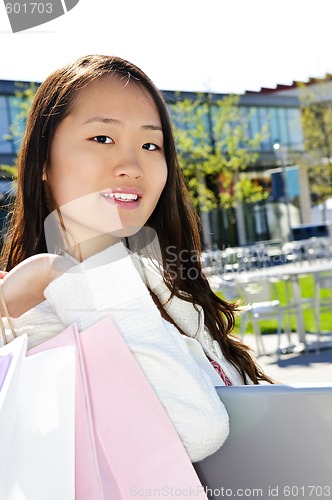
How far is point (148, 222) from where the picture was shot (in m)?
1.75

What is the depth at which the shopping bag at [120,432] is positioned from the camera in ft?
3.66

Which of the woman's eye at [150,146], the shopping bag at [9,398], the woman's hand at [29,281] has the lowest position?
the shopping bag at [9,398]

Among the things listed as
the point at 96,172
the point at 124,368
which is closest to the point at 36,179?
the point at 96,172

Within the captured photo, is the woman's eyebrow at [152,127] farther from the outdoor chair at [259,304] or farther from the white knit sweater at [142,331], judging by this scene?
the outdoor chair at [259,304]

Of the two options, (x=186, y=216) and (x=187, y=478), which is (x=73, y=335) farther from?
(x=186, y=216)

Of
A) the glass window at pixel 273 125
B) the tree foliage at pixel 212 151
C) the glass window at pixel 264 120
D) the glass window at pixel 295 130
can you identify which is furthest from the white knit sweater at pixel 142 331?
the glass window at pixel 295 130

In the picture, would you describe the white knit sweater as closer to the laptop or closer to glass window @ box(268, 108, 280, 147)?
the laptop

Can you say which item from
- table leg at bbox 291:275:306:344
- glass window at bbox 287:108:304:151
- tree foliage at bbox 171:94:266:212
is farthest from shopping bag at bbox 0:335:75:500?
glass window at bbox 287:108:304:151

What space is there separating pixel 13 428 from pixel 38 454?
0.05m

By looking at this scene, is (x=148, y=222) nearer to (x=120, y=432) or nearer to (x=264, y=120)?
(x=120, y=432)

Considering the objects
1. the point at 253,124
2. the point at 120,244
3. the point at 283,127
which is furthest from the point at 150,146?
the point at 283,127

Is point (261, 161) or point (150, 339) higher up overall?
point (261, 161)

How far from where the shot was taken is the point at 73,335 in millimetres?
1158

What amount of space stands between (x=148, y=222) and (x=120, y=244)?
13.9 inches
